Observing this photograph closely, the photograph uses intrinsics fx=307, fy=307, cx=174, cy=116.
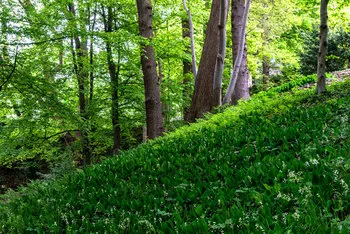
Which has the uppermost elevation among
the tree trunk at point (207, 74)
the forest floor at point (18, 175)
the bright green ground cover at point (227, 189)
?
the tree trunk at point (207, 74)

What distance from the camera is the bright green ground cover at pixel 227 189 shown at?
7.07 ft

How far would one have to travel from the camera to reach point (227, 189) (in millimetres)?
2799

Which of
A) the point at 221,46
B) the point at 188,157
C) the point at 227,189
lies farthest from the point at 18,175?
the point at 227,189

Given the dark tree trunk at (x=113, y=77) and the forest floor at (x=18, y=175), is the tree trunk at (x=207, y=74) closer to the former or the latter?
the dark tree trunk at (x=113, y=77)

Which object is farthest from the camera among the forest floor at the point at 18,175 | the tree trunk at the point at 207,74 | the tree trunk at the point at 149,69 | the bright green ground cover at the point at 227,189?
the forest floor at the point at 18,175

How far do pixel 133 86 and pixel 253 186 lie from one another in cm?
981

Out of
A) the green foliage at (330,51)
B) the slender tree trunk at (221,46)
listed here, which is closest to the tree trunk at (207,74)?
the slender tree trunk at (221,46)

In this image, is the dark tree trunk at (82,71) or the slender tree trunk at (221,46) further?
the dark tree trunk at (82,71)

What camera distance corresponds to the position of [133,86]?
39.8ft

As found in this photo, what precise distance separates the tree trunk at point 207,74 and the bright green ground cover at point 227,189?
4189 millimetres

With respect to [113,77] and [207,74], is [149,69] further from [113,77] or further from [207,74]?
[113,77]

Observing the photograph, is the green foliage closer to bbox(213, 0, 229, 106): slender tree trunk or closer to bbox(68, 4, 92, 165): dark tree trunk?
bbox(213, 0, 229, 106): slender tree trunk

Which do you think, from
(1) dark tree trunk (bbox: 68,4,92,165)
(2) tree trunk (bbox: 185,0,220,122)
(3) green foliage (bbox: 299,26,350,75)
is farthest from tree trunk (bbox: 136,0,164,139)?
(3) green foliage (bbox: 299,26,350,75)

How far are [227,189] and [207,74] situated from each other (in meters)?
6.90
